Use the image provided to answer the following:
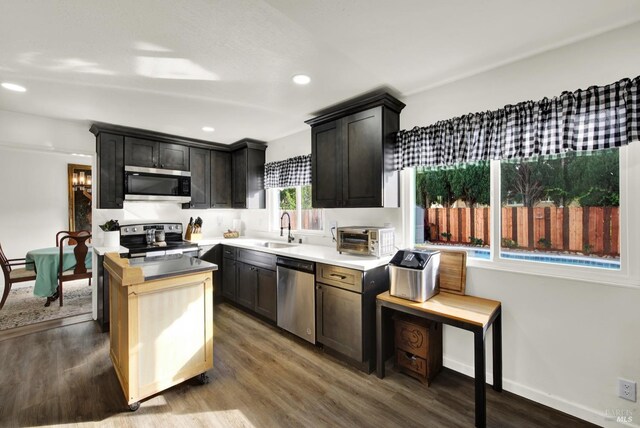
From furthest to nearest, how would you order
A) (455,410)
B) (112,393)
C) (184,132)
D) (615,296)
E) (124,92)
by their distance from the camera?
(184,132)
(124,92)
(112,393)
(455,410)
(615,296)

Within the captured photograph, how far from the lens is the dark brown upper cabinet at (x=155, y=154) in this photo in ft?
12.3

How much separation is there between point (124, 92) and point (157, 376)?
2434mm

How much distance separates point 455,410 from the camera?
1966 millimetres

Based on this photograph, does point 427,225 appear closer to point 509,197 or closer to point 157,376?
point 509,197

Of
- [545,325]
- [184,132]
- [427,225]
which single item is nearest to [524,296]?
[545,325]

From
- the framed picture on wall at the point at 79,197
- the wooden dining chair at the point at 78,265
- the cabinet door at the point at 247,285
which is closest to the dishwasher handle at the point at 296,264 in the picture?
the cabinet door at the point at 247,285

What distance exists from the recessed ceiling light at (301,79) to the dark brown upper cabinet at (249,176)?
7.06 feet

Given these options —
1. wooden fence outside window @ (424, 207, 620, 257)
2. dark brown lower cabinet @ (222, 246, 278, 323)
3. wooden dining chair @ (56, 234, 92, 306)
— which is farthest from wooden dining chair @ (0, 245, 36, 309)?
wooden fence outside window @ (424, 207, 620, 257)

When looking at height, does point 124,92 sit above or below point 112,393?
above

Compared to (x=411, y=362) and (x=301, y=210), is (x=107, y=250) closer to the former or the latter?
(x=301, y=210)

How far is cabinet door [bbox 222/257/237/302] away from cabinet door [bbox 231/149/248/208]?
3.08 feet

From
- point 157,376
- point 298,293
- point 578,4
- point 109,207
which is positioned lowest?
point 157,376

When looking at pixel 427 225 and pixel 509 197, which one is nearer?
pixel 509 197

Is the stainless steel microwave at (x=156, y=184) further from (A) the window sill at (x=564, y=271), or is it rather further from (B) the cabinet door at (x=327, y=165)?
(A) the window sill at (x=564, y=271)
